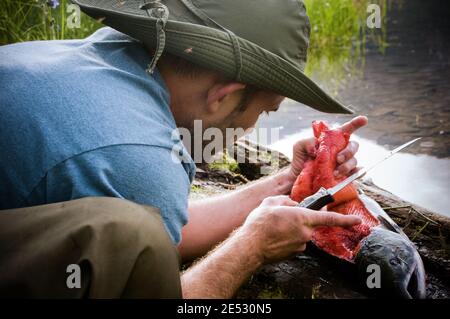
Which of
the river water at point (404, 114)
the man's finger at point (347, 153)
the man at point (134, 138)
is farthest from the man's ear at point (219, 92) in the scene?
the river water at point (404, 114)

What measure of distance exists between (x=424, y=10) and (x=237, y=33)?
992cm

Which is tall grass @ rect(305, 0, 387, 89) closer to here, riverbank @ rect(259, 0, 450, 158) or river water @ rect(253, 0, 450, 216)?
riverbank @ rect(259, 0, 450, 158)

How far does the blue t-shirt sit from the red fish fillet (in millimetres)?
913

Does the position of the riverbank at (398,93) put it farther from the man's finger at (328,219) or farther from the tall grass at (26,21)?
the man's finger at (328,219)

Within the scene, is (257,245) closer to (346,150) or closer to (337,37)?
(346,150)

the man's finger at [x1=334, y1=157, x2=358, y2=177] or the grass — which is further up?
the grass

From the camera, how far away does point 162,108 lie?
1824 millimetres

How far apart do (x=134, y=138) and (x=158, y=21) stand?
19.0 inches

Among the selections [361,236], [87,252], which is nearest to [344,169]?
[361,236]

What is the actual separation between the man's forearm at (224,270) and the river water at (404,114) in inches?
91.6

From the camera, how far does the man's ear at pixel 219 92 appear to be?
6.51 feet

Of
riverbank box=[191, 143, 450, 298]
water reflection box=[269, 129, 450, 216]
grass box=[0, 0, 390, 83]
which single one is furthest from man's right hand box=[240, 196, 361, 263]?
grass box=[0, 0, 390, 83]

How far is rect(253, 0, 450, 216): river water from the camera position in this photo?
4.04 metres
